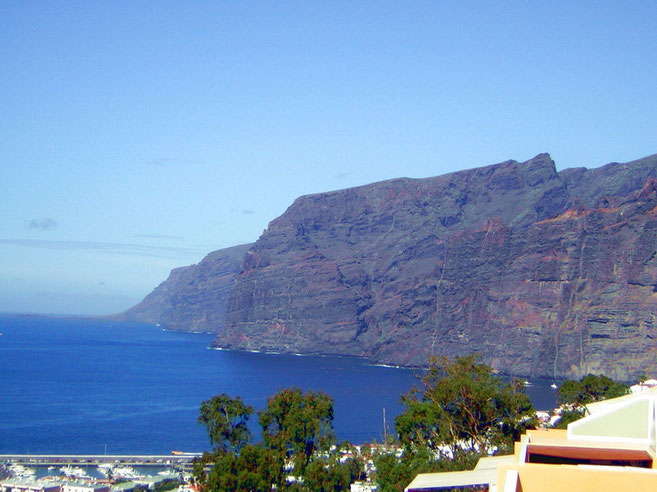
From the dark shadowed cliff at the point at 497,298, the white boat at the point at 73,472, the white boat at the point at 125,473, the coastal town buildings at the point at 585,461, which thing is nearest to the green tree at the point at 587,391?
the white boat at the point at 125,473

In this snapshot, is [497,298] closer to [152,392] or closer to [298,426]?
[152,392]

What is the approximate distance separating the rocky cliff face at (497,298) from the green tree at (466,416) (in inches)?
3500

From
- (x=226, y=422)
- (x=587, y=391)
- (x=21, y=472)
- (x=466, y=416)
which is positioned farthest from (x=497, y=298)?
(x=466, y=416)

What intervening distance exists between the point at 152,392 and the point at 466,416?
80.3 m

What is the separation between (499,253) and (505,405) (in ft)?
408

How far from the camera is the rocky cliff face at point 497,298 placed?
4872 inches

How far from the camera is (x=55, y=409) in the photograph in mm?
90812

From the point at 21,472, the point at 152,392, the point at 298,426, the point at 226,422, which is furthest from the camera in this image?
the point at 152,392

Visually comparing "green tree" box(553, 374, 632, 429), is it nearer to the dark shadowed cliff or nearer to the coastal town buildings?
the coastal town buildings

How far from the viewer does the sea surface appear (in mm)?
74812

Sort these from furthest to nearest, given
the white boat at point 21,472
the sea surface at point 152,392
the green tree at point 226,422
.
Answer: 1. the sea surface at point 152,392
2. the white boat at point 21,472
3. the green tree at point 226,422

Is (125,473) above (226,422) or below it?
below

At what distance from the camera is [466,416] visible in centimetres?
3247

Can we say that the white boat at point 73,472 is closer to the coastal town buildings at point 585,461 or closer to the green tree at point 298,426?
the green tree at point 298,426
